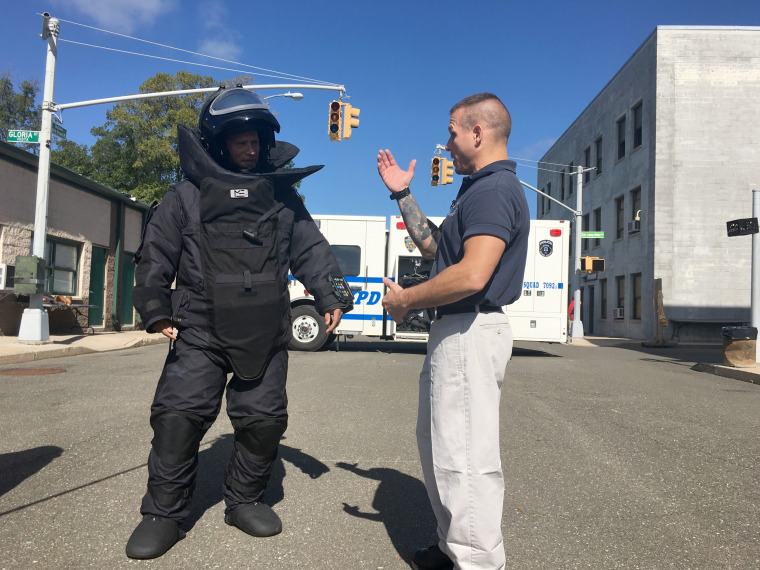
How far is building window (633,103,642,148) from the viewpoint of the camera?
2586cm

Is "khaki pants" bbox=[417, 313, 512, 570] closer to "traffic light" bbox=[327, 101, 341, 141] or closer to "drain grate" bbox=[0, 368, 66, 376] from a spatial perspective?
"drain grate" bbox=[0, 368, 66, 376]

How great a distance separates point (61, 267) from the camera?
55.8ft

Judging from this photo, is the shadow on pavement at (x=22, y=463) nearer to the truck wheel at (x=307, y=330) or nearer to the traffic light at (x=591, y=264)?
the truck wheel at (x=307, y=330)

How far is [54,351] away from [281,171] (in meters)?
10.5

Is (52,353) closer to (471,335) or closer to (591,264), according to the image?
(471,335)

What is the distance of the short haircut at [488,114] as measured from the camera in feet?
8.11

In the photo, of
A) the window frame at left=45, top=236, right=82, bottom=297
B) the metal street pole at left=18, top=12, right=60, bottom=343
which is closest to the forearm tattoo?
the metal street pole at left=18, top=12, right=60, bottom=343

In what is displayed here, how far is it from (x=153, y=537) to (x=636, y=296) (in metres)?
25.8

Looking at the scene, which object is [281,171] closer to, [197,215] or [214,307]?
[197,215]

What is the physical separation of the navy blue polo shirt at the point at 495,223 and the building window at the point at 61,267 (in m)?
16.3

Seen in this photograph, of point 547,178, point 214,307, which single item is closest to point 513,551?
point 214,307

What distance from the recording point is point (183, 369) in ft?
9.02

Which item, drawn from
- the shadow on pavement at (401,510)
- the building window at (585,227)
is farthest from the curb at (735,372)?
the building window at (585,227)

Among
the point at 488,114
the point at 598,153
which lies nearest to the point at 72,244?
the point at 488,114
